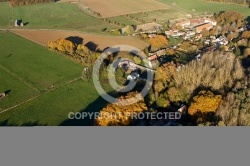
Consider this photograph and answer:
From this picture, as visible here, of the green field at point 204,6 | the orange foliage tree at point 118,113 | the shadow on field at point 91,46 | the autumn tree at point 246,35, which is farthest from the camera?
the green field at point 204,6

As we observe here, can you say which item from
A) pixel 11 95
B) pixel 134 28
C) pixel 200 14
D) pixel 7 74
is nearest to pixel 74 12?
pixel 134 28

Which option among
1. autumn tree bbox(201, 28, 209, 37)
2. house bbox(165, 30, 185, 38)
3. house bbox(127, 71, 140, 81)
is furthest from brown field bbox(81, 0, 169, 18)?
house bbox(127, 71, 140, 81)

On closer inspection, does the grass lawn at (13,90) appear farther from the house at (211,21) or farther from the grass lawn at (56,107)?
the house at (211,21)

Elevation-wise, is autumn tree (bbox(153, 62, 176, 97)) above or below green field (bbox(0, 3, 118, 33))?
below

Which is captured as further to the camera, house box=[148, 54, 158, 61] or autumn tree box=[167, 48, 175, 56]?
autumn tree box=[167, 48, 175, 56]

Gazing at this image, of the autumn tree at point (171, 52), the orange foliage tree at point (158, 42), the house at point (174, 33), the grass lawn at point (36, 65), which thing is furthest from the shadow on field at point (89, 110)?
the house at point (174, 33)

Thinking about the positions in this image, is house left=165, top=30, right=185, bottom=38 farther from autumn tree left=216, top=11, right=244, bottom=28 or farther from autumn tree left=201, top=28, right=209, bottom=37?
autumn tree left=216, top=11, right=244, bottom=28
